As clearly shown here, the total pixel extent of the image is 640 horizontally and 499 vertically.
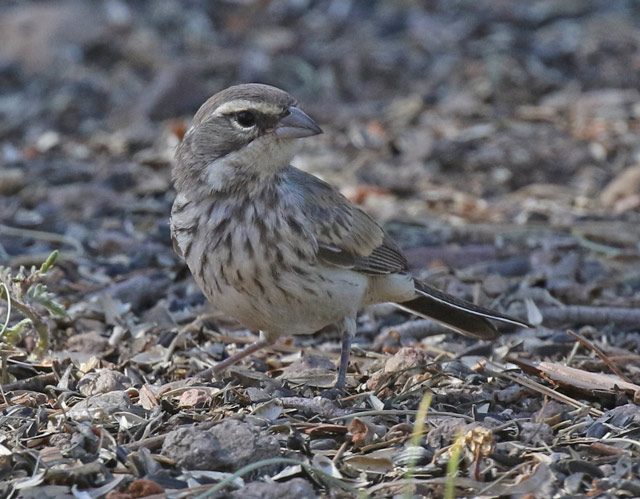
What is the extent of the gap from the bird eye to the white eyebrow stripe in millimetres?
22

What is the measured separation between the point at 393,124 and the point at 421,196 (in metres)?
1.79

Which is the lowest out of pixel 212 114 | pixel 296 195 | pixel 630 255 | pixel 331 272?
pixel 630 255

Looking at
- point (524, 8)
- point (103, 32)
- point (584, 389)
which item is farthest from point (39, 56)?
point (584, 389)

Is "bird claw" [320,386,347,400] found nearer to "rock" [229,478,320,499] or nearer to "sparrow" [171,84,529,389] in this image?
"sparrow" [171,84,529,389]

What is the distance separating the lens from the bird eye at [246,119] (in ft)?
16.6

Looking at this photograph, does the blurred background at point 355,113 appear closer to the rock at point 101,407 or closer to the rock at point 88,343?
the rock at point 88,343

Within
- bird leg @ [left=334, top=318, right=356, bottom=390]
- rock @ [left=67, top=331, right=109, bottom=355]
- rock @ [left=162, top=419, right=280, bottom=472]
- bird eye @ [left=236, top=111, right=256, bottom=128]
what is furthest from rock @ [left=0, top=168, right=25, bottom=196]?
rock @ [left=162, top=419, right=280, bottom=472]

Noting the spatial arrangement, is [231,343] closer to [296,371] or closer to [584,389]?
[296,371]

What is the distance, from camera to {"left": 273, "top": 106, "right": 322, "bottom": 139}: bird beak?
5.00 metres

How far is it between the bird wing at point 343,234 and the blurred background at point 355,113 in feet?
4.75

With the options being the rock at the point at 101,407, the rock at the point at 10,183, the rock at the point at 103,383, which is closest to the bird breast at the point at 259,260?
the rock at the point at 103,383

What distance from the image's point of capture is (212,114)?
5.21 m

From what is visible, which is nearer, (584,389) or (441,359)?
(584,389)

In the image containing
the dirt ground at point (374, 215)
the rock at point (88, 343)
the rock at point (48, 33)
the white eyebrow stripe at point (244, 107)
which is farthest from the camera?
the rock at point (48, 33)
